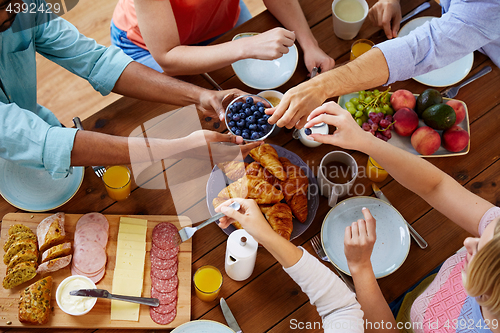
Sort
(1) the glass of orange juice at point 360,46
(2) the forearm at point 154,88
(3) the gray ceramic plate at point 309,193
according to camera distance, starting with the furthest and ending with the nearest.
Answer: (1) the glass of orange juice at point 360,46, (2) the forearm at point 154,88, (3) the gray ceramic plate at point 309,193

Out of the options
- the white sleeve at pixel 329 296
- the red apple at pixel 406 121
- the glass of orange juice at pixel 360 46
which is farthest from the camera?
the glass of orange juice at pixel 360 46

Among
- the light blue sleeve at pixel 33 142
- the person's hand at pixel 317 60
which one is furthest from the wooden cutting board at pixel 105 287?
the person's hand at pixel 317 60

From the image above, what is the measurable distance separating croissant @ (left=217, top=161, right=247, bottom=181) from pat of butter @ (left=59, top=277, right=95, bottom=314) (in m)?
0.58

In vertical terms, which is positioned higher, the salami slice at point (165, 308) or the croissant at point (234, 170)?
the croissant at point (234, 170)

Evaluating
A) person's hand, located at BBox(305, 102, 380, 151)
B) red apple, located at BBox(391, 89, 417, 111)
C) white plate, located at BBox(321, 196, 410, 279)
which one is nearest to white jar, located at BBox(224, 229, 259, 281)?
white plate, located at BBox(321, 196, 410, 279)

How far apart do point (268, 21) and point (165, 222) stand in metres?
1.01

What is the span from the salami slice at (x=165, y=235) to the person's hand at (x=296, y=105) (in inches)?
20.3

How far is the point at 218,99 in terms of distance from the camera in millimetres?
1493

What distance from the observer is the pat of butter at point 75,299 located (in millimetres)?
1198

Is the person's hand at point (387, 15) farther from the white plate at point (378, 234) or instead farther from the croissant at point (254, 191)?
the croissant at point (254, 191)

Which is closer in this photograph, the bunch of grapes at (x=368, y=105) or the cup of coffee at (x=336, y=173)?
the cup of coffee at (x=336, y=173)

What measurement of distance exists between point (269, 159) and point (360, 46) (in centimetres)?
70

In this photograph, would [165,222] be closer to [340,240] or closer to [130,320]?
[130,320]

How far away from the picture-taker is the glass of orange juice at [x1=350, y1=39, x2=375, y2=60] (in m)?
1.64
